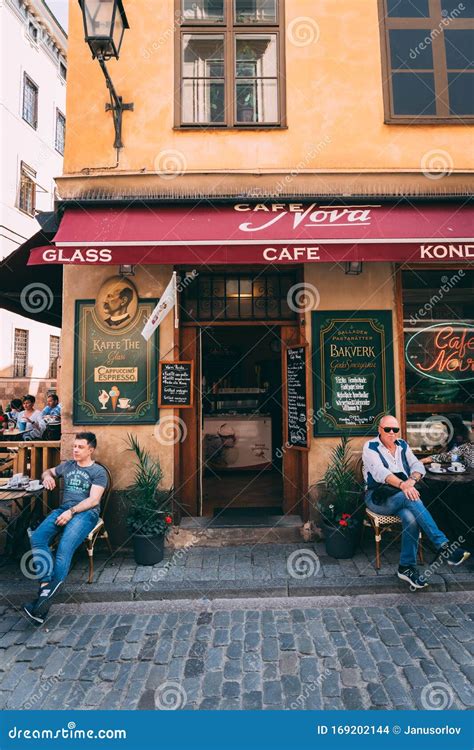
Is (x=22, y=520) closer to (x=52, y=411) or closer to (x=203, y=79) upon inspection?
(x=52, y=411)

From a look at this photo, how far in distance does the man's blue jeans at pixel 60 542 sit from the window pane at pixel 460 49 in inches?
297

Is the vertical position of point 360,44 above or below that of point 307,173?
above

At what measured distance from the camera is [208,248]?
16.6 ft

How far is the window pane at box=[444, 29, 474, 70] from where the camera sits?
20.6 feet

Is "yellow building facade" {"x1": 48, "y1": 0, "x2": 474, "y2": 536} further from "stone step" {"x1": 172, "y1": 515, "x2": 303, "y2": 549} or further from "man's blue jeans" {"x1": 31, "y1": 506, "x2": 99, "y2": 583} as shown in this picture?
"man's blue jeans" {"x1": 31, "y1": 506, "x2": 99, "y2": 583}

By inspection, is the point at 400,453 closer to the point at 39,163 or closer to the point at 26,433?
the point at 26,433

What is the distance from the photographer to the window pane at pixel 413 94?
6167 mm

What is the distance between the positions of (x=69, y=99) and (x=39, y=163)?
47.1ft

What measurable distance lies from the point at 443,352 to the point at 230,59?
5024 millimetres

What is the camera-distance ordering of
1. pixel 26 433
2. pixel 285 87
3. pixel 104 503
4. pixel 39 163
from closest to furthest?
A: pixel 104 503
pixel 285 87
pixel 26 433
pixel 39 163

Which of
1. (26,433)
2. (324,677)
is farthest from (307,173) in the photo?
(26,433)

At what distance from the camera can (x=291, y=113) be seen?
6074 mm

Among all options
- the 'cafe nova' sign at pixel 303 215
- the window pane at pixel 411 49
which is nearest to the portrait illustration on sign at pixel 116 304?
the 'cafe nova' sign at pixel 303 215

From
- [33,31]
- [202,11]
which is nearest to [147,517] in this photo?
[202,11]
